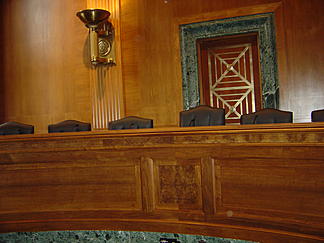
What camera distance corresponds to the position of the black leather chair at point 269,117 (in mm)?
2945

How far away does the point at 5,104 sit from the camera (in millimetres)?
5801

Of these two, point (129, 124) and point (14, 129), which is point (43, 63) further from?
point (129, 124)

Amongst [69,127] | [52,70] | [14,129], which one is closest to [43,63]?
[52,70]

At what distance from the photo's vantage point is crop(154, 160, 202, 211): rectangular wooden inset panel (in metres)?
2.41

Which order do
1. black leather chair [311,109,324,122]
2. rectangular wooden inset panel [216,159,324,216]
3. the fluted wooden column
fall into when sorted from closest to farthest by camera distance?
1. rectangular wooden inset panel [216,159,324,216]
2. black leather chair [311,109,324,122]
3. the fluted wooden column

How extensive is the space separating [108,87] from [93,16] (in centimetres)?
99

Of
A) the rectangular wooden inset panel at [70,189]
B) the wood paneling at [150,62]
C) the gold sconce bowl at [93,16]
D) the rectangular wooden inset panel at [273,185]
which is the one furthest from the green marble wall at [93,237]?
the gold sconce bowl at [93,16]

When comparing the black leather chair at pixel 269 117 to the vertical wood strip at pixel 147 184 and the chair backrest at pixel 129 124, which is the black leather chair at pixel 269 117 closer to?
the chair backrest at pixel 129 124

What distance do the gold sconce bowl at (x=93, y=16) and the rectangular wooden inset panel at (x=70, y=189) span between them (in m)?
2.73

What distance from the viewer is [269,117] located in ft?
9.89

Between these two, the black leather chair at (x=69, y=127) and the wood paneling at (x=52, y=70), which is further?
the wood paneling at (x=52, y=70)

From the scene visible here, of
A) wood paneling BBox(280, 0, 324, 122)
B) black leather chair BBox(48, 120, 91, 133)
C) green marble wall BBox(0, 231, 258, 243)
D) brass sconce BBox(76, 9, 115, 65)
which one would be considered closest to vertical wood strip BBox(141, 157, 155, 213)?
green marble wall BBox(0, 231, 258, 243)

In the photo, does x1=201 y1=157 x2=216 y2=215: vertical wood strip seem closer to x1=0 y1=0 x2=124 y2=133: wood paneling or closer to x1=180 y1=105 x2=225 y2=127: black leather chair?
x1=180 y1=105 x2=225 y2=127: black leather chair

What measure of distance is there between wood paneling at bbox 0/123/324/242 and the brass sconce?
253 cm
